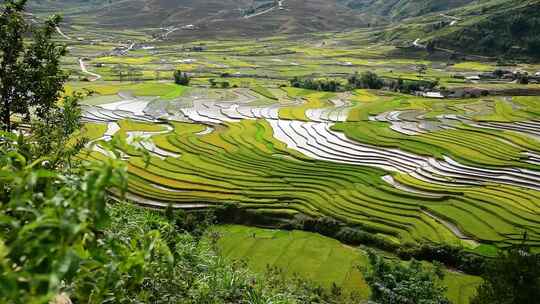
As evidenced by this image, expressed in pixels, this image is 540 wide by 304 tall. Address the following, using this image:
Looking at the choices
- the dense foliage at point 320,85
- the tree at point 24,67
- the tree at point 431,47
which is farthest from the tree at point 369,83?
the tree at point 24,67

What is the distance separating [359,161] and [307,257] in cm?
1877

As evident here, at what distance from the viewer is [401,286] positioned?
19172 millimetres

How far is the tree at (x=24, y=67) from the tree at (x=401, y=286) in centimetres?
1432

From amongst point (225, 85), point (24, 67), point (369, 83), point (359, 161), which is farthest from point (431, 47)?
point (24, 67)

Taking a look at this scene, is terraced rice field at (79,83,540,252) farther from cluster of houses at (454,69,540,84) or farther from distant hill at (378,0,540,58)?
distant hill at (378,0,540,58)

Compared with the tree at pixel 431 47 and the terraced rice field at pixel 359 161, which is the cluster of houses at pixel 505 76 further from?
the tree at pixel 431 47

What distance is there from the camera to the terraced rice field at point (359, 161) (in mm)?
34938

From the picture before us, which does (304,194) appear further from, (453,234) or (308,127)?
(308,127)

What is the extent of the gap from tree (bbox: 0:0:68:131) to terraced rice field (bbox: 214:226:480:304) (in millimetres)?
16865

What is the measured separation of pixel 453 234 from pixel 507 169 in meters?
15.4

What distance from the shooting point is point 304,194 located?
130 feet

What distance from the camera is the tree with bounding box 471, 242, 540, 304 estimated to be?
18.7 meters

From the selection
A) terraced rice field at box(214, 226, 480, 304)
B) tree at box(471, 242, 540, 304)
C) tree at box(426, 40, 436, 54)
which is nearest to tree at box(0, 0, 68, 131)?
terraced rice field at box(214, 226, 480, 304)

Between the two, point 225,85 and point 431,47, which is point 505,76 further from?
point 225,85
